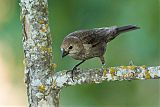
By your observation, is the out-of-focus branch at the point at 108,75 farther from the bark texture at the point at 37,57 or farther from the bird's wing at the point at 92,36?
the bird's wing at the point at 92,36

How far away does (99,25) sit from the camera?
5.20 meters

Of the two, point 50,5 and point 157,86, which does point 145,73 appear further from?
point 157,86

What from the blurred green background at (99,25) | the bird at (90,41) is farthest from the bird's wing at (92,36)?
the blurred green background at (99,25)

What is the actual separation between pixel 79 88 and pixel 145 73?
2430 millimetres

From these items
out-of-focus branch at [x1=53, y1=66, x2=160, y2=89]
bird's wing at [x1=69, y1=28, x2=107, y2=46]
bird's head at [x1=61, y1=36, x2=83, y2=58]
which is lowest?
out-of-focus branch at [x1=53, y1=66, x2=160, y2=89]

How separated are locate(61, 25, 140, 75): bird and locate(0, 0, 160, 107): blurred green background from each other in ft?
1.52

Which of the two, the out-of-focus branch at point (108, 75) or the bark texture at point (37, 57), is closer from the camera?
the out-of-focus branch at point (108, 75)

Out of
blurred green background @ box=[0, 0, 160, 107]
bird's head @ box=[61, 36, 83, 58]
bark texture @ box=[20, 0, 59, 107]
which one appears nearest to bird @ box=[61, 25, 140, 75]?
bird's head @ box=[61, 36, 83, 58]

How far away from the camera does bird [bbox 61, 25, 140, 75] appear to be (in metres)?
4.27

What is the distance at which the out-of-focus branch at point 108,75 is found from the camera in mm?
3080

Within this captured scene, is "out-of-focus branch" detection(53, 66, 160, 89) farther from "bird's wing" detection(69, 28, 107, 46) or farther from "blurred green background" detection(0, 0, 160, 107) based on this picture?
"blurred green background" detection(0, 0, 160, 107)

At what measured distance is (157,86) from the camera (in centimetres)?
586

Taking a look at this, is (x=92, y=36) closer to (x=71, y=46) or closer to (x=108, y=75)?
(x=71, y=46)

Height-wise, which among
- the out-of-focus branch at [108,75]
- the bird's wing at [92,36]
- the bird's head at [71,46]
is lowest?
the out-of-focus branch at [108,75]
